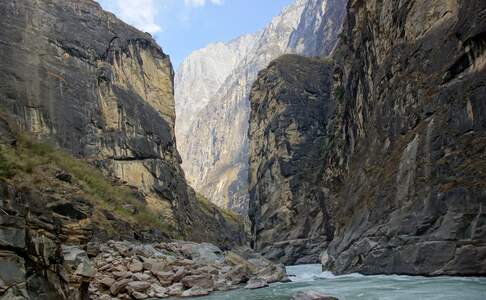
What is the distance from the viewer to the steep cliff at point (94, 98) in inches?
1465

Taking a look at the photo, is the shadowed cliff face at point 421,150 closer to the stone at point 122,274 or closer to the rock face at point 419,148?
the rock face at point 419,148

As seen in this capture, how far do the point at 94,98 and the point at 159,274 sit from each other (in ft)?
82.4

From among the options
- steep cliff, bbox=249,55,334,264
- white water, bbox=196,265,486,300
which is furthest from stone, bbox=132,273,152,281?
steep cliff, bbox=249,55,334,264

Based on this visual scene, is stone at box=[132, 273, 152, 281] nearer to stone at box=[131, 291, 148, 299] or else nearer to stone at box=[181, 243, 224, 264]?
stone at box=[131, 291, 148, 299]

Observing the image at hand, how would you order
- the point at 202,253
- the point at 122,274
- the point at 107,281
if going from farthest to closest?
the point at 202,253 < the point at 122,274 < the point at 107,281

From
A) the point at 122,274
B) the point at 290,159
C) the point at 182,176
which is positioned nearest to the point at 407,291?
the point at 122,274

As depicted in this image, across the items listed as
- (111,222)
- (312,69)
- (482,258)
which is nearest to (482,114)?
(482,258)

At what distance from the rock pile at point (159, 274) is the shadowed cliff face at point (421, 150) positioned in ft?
21.2

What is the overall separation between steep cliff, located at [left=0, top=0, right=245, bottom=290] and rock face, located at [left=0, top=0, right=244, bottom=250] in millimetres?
84

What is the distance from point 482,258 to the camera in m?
16.3

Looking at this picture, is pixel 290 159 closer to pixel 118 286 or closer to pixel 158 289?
pixel 158 289

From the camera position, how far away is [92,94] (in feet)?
138

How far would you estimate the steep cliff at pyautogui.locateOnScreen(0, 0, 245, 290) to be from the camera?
37219 millimetres

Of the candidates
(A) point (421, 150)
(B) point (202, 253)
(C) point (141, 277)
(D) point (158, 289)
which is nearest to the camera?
(D) point (158, 289)
